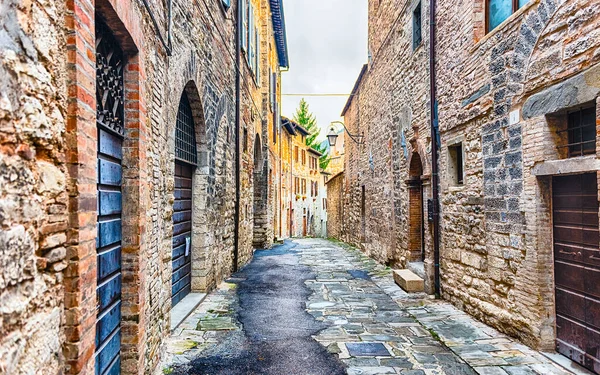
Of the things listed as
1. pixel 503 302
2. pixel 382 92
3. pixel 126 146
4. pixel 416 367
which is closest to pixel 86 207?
pixel 126 146

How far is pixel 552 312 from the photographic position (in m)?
4.14

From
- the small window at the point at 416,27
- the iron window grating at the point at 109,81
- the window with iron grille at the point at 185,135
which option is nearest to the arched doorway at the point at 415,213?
the small window at the point at 416,27

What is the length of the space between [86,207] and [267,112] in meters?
12.9

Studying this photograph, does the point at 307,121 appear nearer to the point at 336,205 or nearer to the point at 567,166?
the point at 336,205

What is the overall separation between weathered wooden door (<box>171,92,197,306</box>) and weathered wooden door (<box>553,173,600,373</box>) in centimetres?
447

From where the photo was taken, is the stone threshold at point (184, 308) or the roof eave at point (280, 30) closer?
the stone threshold at point (184, 308)

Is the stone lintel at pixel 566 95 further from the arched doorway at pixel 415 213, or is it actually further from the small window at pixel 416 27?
the small window at pixel 416 27

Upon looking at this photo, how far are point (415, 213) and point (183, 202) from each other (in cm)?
464

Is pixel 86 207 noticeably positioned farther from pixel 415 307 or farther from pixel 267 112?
pixel 267 112

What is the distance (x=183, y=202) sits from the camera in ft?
19.6

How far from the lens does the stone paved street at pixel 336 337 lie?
12.7 feet

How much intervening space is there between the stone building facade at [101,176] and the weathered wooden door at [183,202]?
0.10 feet

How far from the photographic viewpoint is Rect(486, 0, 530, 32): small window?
4723 millimetres

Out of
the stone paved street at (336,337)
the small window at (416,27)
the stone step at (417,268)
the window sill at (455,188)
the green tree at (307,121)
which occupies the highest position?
the green tree at (307,121)
